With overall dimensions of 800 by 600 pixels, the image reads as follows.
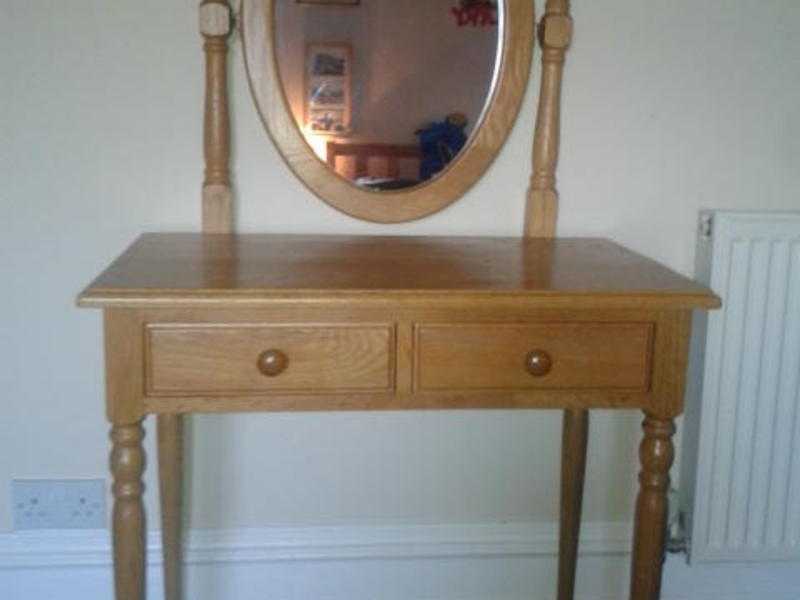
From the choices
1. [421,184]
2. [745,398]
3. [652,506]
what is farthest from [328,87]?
[745,398]

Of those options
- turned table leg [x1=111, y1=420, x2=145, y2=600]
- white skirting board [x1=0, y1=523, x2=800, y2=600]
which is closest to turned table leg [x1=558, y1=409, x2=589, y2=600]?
white skirting board [x1=0, y1=523, x2=800, y2=600]

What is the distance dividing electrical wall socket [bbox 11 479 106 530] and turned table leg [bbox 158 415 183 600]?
0.17 metres

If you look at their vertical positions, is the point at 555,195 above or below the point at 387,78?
below

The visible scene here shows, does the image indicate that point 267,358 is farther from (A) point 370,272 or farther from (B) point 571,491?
(B) point 571,491

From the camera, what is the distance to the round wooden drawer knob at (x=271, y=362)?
46.0 inches

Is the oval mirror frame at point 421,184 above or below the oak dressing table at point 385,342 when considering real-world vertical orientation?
above

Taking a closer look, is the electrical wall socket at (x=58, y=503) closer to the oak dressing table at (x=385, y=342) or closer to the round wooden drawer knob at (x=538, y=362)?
the oak dressing table at (x=385, y=342)

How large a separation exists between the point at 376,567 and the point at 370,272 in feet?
2.54

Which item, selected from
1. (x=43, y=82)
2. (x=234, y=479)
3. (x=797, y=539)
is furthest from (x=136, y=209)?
(x=797, y=539)

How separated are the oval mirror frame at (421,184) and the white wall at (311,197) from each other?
0.03m

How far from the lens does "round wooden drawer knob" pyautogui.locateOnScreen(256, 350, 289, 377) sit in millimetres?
1168

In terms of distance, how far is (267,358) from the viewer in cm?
117

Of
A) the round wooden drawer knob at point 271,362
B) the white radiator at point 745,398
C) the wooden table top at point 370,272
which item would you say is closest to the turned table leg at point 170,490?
the wooden table top at point 370,272

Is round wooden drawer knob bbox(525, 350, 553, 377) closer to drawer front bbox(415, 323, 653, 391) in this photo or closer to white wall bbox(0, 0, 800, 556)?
drawer front bbox(415, 323, 653, 391)
